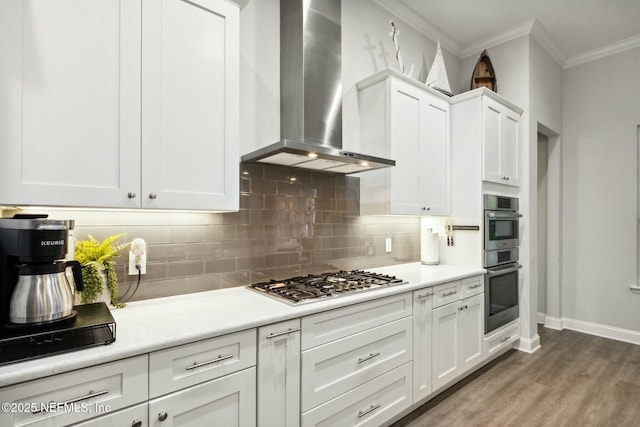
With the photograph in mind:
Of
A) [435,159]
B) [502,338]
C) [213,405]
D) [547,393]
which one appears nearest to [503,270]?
[502,338]

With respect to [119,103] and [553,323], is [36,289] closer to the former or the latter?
[119,103]

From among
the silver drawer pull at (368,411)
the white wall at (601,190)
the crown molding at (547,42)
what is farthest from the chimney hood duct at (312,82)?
the white wall at (601,190)

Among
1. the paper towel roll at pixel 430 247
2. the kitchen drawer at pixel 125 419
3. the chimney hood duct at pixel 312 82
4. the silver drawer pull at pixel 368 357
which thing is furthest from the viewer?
the paper towel roll at pixel 430 247

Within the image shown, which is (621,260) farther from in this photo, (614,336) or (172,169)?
(172,169)

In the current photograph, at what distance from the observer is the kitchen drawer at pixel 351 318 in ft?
5.52

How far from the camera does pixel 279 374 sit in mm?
1546

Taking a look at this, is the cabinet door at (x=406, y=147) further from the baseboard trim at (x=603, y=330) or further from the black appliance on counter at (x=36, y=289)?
the baseboard trim at (x=603, y=330)

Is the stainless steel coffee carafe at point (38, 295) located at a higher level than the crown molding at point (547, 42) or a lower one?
lower

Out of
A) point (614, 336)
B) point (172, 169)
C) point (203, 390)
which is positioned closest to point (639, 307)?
point (614, 336)

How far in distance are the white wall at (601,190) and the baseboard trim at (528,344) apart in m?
1.10

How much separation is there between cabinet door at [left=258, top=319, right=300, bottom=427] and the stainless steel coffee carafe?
2.52 feet

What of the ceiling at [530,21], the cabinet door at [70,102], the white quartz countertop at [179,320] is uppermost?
the ceiling at [530,21]

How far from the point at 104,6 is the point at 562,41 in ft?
14.7

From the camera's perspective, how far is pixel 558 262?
421 cm
